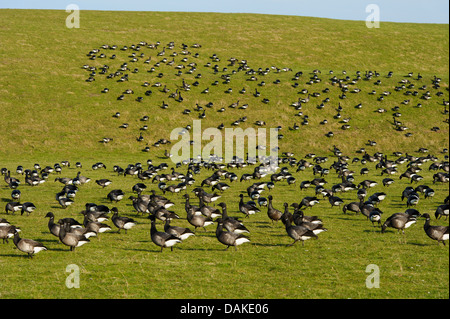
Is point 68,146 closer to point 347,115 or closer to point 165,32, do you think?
point 347,115

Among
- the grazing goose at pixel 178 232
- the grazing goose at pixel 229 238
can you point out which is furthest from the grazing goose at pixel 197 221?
the grazing goose at pixel 229 238

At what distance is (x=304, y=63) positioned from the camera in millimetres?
102688

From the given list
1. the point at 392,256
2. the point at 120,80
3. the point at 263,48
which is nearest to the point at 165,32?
the point at 263,48

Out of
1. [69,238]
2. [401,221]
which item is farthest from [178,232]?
[401,221]

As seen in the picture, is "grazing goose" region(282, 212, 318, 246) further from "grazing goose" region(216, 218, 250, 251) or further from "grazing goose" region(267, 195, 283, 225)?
"grazing goose" region(267, 195, 283, 225)

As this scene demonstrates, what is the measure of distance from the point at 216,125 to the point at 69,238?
55.7 metres

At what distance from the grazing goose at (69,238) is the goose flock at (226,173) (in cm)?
5

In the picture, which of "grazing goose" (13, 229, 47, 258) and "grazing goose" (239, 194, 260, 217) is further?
"grazing goose" (239, 194, 260, 217)

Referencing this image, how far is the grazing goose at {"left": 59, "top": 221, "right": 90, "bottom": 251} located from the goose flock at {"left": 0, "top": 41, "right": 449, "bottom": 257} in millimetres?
49

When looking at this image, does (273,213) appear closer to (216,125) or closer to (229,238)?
(229,238)

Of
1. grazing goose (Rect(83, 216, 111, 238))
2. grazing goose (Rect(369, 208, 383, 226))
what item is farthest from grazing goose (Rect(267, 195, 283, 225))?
grazing goose (Rect(83, 216, 111, 238))

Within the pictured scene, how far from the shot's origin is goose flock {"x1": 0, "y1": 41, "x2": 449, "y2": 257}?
79.6 ft

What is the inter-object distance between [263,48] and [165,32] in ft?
89.1

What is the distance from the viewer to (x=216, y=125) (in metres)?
75.1
